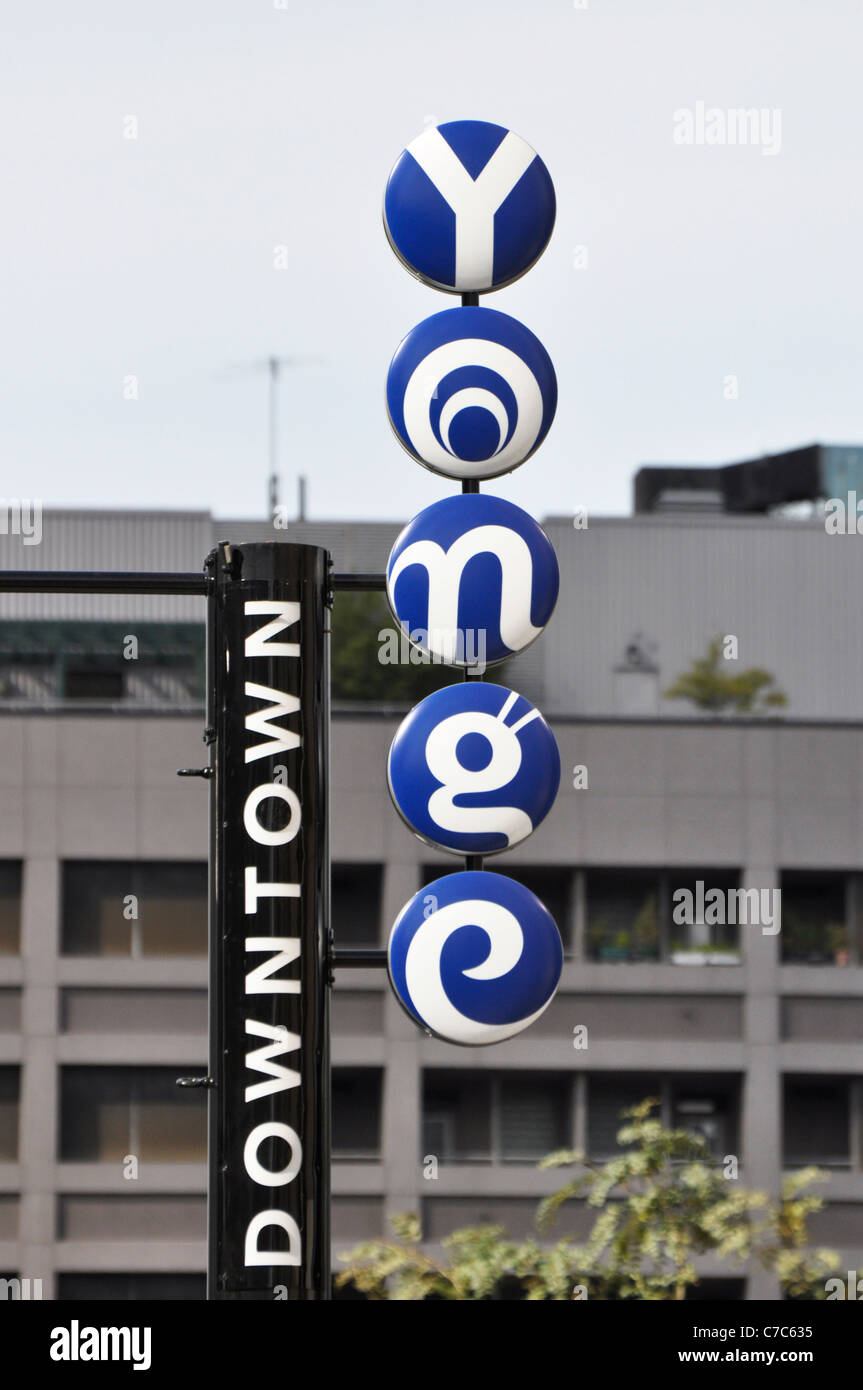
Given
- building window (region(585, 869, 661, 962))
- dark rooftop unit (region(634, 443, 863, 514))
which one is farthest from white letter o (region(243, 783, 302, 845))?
dark rooftop unit (region(634, 443, 863, 514))

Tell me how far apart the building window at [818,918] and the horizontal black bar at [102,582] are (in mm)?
37007

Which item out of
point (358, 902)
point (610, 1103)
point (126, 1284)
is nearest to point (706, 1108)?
point (610, 1103)

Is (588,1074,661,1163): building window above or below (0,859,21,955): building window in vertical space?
below

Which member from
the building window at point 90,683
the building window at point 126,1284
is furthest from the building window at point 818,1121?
Result: the building window at point 90,683

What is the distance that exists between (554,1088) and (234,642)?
36550 millimetres

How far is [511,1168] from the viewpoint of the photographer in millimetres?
A: 41344

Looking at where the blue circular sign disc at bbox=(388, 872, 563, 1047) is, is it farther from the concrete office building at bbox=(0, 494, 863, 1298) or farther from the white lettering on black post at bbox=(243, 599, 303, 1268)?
the concrete office building at bbox=(0, 494, 863, 1298)

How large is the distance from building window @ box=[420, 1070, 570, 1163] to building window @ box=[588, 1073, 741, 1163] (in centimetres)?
76

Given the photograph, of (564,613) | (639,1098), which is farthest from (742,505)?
(639,1098)

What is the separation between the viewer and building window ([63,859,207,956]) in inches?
1607

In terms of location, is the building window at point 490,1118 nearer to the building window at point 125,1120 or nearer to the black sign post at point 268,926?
the building window at point 125,1120

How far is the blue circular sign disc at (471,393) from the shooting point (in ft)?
23.8

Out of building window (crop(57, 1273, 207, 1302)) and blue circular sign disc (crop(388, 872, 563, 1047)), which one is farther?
building window (crop(57, 1273, 207, 1302))
